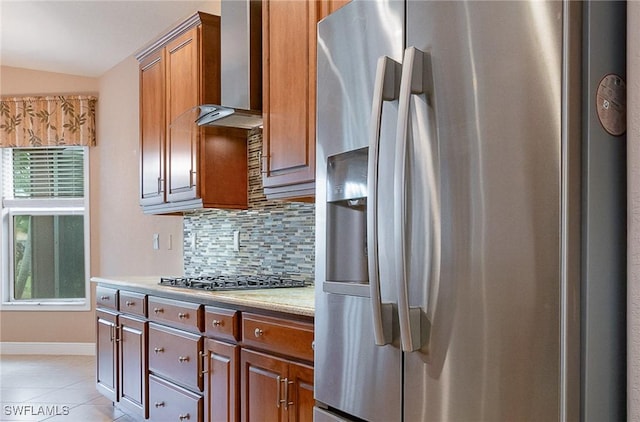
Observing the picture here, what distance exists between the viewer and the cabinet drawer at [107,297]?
3.84m

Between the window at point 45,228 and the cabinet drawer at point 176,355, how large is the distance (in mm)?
3234

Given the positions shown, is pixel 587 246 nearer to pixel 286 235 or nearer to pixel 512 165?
pixel 512 165

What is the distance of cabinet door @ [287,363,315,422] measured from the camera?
2074 millimetres

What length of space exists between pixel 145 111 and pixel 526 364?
3663 millimetres

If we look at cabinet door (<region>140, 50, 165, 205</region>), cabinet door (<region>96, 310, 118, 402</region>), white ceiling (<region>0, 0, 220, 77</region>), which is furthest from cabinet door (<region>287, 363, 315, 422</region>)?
white ceiling (<region>0, 0, 220, 77</region>)

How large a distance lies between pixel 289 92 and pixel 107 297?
6.58 ft

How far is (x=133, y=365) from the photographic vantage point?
11.7 ft

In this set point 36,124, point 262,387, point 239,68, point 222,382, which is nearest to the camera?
point 262,387

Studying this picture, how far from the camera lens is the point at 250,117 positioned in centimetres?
328

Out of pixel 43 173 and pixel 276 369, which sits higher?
A: pixel 43 173

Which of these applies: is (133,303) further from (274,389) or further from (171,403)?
(274,389)

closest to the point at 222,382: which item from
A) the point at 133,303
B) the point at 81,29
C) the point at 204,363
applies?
the point at 204,363

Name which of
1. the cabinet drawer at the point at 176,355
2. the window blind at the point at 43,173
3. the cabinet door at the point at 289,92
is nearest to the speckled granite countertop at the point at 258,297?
the cabinet drawer at the point at 176,355

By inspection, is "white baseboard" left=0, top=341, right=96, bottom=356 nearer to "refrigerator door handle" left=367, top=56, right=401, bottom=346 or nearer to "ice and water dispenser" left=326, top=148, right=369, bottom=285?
"ice and water dispenser" left=326, top=148, right=369, bottom=285
